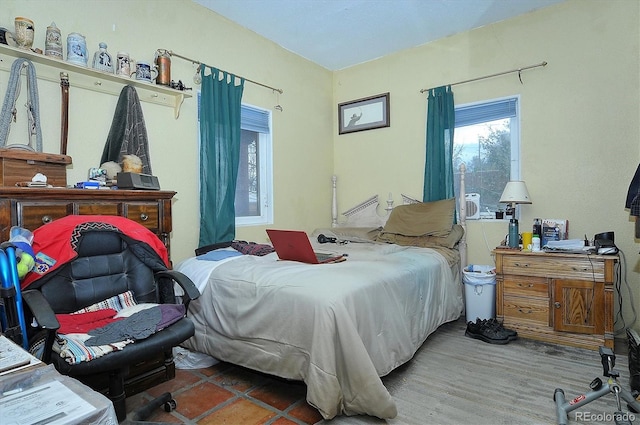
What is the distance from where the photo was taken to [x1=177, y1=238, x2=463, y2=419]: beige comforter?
1655 mm

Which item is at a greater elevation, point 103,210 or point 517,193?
point 517,193

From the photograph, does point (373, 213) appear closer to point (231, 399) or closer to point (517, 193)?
point (517, 193)

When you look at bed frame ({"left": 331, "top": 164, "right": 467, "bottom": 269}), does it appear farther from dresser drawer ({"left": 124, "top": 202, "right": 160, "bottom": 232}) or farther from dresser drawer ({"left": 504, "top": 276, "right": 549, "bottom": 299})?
dresser drawer ({"left": 124, "top": 202, "right": 160, "bottom": 232})

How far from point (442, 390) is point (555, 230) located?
1864 mm

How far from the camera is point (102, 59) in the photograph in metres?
2.34

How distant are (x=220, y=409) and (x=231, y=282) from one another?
2.18 feet

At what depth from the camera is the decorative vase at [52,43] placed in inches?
83.0

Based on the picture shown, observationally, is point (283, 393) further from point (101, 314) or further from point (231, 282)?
point (101, 314)

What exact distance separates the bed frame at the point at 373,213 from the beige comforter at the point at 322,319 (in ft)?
3.57

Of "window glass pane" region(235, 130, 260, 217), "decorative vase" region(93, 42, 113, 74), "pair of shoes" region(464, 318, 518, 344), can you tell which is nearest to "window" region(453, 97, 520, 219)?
"pair of shoes" region(464, 318, 518, 344)

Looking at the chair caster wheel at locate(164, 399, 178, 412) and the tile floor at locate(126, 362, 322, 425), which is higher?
the chair caster wheel at locate(164, 399, 178, 412)

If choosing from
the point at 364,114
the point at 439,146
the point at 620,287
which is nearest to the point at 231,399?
the point at 439,146

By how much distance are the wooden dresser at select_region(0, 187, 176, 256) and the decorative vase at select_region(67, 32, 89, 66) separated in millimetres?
860

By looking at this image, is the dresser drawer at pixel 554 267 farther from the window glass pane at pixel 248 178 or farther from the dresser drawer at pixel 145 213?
the dresser drawer at pixel 145 213
